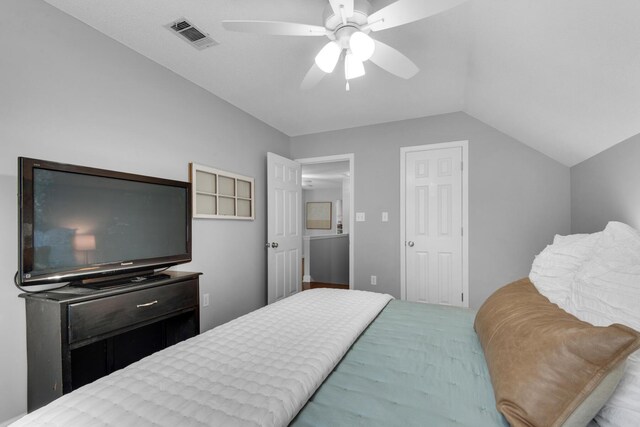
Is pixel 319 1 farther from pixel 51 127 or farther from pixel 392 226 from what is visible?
pixel 392 226

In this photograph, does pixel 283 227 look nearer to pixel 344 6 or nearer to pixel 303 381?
pixel 344 6

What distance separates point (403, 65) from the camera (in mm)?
1782

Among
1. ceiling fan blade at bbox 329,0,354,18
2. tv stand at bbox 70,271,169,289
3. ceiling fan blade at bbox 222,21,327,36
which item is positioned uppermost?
ceiling fan blade at bbox 329,0,354,18

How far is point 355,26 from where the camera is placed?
1537mm

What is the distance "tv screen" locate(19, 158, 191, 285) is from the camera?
1441mm

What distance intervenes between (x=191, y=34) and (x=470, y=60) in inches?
80.6

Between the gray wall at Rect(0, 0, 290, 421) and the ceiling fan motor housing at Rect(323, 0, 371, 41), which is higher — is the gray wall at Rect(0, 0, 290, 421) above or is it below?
below

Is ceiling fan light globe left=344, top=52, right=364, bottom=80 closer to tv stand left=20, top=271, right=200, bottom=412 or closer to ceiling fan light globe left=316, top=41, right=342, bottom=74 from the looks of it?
ceiling fan light globe left=316, top=41, right=342, bottom=74

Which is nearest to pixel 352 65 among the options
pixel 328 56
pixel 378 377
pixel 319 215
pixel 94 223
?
pixel 328 56

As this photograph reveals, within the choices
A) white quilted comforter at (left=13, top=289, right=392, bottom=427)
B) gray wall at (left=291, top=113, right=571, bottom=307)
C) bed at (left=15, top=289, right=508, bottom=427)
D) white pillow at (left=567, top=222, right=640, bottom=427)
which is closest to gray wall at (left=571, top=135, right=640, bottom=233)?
gray wall at (left=291, top=113, right=571, bottom=307)

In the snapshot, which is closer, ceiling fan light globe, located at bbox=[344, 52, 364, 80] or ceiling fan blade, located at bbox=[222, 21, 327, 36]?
ceiling fan blade, located at bbox=[222, 21, 327, 36]

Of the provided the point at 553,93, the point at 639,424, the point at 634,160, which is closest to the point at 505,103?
the point at 553,93

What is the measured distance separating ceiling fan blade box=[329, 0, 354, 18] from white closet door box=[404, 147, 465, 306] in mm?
2289

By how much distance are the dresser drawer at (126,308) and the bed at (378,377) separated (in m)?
0.73
